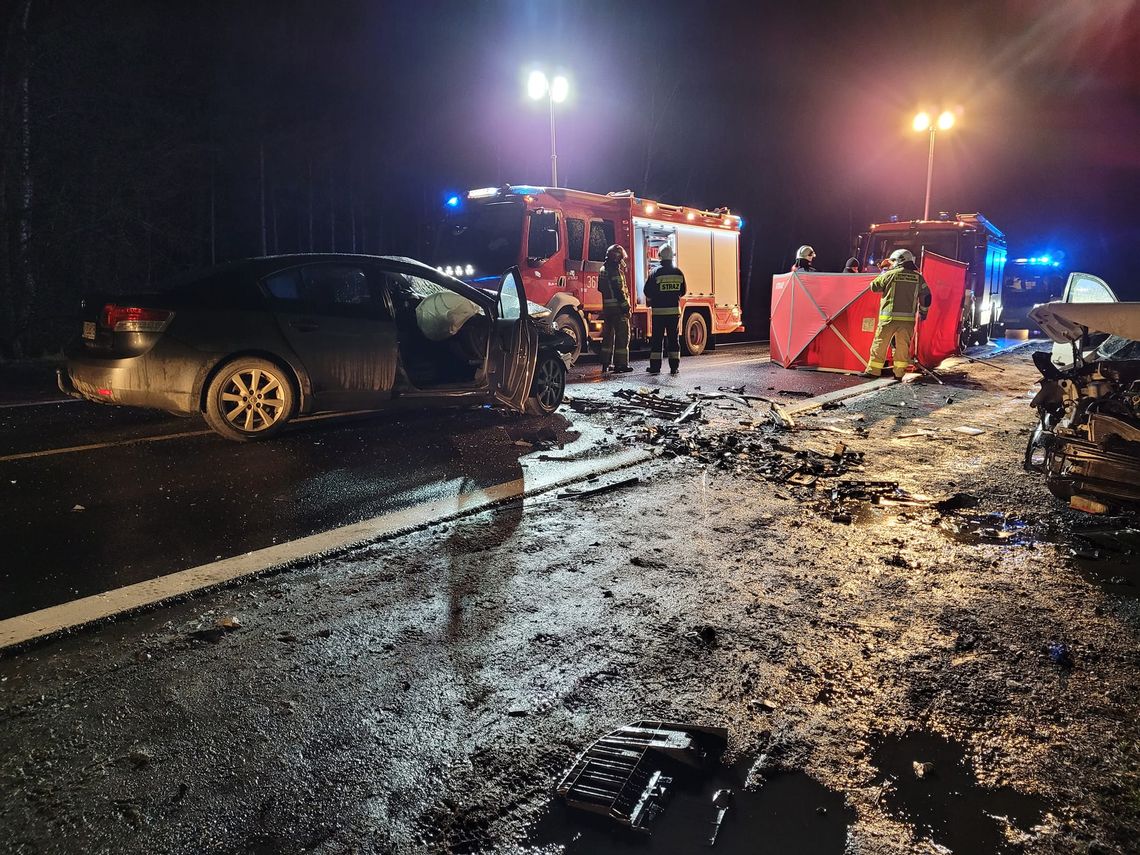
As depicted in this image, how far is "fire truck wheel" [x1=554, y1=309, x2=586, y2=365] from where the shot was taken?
38.1 ft

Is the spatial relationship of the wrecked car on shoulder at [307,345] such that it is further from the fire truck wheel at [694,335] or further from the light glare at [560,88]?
the light glare at [560,88]

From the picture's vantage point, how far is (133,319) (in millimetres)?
5414

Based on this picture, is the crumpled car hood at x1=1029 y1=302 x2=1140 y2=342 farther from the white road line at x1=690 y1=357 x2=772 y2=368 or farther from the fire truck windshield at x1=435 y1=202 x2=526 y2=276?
the fire truck windshield at x1=435 y1=202 x2=526 y2=276

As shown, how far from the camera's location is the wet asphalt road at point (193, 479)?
3.53 m

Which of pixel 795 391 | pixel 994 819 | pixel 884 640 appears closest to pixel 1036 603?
pixel 884 640

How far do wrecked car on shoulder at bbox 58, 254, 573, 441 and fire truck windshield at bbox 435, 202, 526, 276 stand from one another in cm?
439

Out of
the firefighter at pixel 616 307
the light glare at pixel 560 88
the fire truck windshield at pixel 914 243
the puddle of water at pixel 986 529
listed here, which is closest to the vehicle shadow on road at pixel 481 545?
the puddle of water at pixel 986 529

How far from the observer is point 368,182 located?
38.1m

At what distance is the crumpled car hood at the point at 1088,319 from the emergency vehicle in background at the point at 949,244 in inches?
462

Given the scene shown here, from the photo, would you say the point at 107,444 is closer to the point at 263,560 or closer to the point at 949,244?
the point at 263,560

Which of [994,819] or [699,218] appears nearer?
[994,819]

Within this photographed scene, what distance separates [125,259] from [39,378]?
8699mm

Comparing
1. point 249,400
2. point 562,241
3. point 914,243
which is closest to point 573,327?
point 562,241

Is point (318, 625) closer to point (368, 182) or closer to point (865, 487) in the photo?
point (865, 487)
